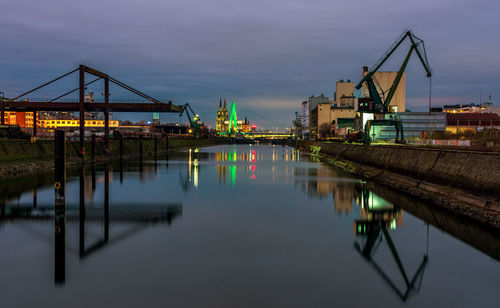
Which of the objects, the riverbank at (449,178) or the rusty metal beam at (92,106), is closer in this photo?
the riverbank at (449,178)

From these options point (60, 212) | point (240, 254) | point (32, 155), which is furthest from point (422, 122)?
point (240, 254)

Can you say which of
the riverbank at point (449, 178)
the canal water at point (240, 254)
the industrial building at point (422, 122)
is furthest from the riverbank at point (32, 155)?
the industrial building at point (422, 122)

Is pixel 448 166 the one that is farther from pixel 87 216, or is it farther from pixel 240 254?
pixel 87 216

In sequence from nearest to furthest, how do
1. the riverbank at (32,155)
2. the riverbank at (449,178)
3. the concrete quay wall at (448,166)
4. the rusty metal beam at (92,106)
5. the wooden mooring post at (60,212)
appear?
1. the wooden mooring post at (60,212)
2. the riverbank at (449,178)
3. the concrete quay wall at (448,166)
4. the riverbank at (32,155)
5. the rusty metal beam at (92,106)

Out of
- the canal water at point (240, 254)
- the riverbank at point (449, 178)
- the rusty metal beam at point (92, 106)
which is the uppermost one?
the rusty metal beam at point (92, 106)

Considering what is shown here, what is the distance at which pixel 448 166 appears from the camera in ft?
82.8

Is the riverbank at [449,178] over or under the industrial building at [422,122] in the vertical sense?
under

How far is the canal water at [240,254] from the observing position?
37.2 feet

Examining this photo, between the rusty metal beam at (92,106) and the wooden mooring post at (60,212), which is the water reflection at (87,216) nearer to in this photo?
the wooden mooring post at (60,212)

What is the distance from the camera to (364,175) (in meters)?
44.4

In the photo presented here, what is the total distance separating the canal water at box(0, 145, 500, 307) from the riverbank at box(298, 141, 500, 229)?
910mm

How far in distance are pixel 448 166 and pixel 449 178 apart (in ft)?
3.55

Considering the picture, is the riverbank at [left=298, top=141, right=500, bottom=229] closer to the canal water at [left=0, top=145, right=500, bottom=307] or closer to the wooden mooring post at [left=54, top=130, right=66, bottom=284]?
the canal water at [left=0, top=145, right=500, bottom=307]

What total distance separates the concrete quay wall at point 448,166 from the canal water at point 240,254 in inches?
86.9
